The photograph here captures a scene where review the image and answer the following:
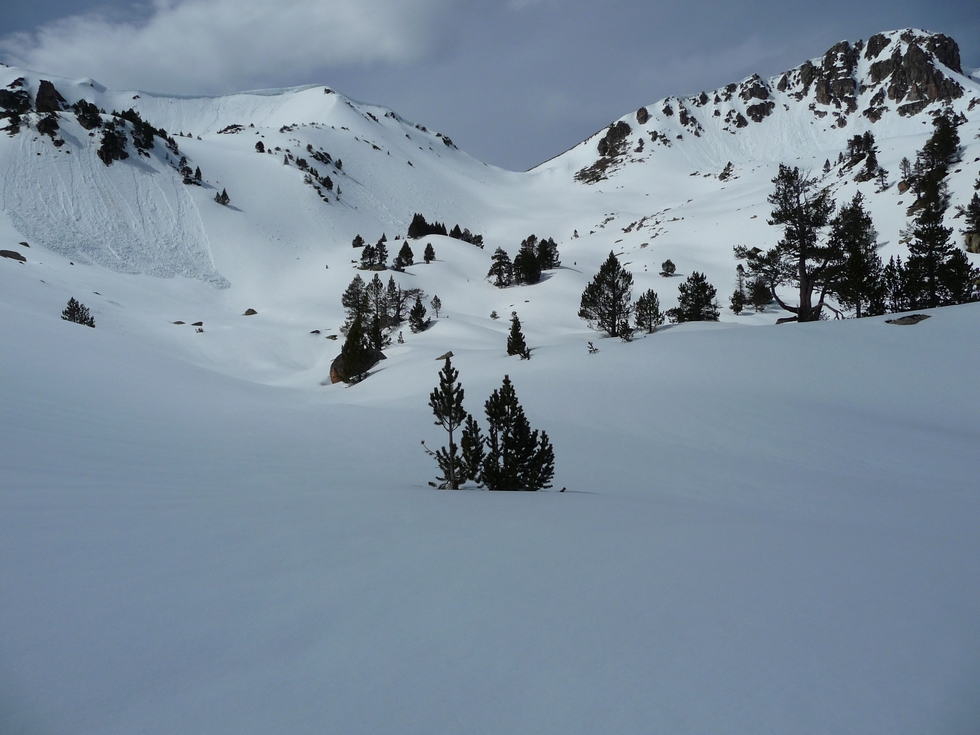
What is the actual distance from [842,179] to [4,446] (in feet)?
264

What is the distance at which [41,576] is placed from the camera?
2.91 metres

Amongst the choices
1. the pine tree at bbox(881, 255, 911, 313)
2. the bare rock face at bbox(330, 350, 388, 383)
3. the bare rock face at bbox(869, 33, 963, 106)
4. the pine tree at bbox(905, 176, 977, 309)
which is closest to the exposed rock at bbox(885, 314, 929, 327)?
the pine tree at bbox(905, 176, 977, 309)

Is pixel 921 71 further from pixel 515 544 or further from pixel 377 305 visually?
pixel 515 544

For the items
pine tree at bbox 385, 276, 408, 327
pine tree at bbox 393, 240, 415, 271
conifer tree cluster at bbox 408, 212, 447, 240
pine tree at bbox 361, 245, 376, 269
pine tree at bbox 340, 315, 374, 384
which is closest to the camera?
pine tree at bbox 340, 315, 374, 384

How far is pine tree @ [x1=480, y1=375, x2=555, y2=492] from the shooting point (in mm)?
7410

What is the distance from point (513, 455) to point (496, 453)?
0.32 m

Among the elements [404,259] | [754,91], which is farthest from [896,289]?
[754,91]

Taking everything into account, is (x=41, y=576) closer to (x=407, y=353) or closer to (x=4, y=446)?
(x=4, y=446)

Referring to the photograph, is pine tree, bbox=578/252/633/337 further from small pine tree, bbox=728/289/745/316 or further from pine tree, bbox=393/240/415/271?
pine tree, bbox=393/240/415/271

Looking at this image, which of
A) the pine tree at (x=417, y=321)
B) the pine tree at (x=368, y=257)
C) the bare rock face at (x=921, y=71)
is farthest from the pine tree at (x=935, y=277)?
the bare rock face at (x=921, y=71)

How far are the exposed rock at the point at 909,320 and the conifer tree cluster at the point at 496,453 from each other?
18.1 metres

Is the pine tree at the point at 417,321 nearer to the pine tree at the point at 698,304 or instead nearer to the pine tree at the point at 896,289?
the pine tree at the point at 698,304

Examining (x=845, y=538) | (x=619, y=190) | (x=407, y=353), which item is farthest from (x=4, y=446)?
(x=619, y=190)

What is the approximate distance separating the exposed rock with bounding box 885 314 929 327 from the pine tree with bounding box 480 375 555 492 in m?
18.1
